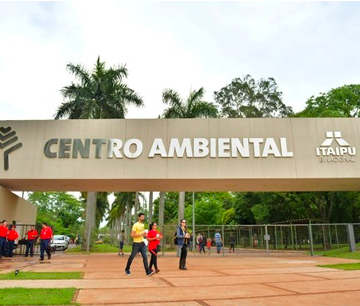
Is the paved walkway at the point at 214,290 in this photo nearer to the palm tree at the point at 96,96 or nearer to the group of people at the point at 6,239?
the group of people at the point at 6,239

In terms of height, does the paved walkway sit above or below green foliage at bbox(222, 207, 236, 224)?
below

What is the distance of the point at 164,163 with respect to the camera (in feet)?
56.7

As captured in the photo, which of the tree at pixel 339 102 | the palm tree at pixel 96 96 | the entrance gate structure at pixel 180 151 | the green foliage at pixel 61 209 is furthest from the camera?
the green foliage at pixel 61 209

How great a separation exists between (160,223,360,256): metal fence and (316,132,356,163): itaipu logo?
14.4 feet

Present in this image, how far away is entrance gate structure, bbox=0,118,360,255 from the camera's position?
1728cm

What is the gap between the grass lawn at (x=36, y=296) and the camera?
17.6ft

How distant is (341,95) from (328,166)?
19.1 m

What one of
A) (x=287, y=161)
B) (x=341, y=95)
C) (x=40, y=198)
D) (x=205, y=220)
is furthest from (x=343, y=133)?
(x=40, y=198)

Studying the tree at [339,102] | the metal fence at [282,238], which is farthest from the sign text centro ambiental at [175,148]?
the tree at [339,102]

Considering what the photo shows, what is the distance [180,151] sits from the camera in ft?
57.2

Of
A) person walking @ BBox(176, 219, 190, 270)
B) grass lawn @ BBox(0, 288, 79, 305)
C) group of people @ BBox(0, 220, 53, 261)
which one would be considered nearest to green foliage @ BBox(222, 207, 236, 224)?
group of people @ BBox(0, 220, 53, 261)

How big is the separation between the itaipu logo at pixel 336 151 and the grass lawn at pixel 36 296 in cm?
1467

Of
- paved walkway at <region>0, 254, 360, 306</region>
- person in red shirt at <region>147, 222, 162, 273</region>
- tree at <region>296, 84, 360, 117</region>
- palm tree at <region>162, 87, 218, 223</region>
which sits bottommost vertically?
paved walkway at <region>0, 254, 360, 306</region>

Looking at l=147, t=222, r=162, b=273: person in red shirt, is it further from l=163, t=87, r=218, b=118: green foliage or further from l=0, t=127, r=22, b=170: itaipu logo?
l=163, t=87, r=218, b=118: green foliage
